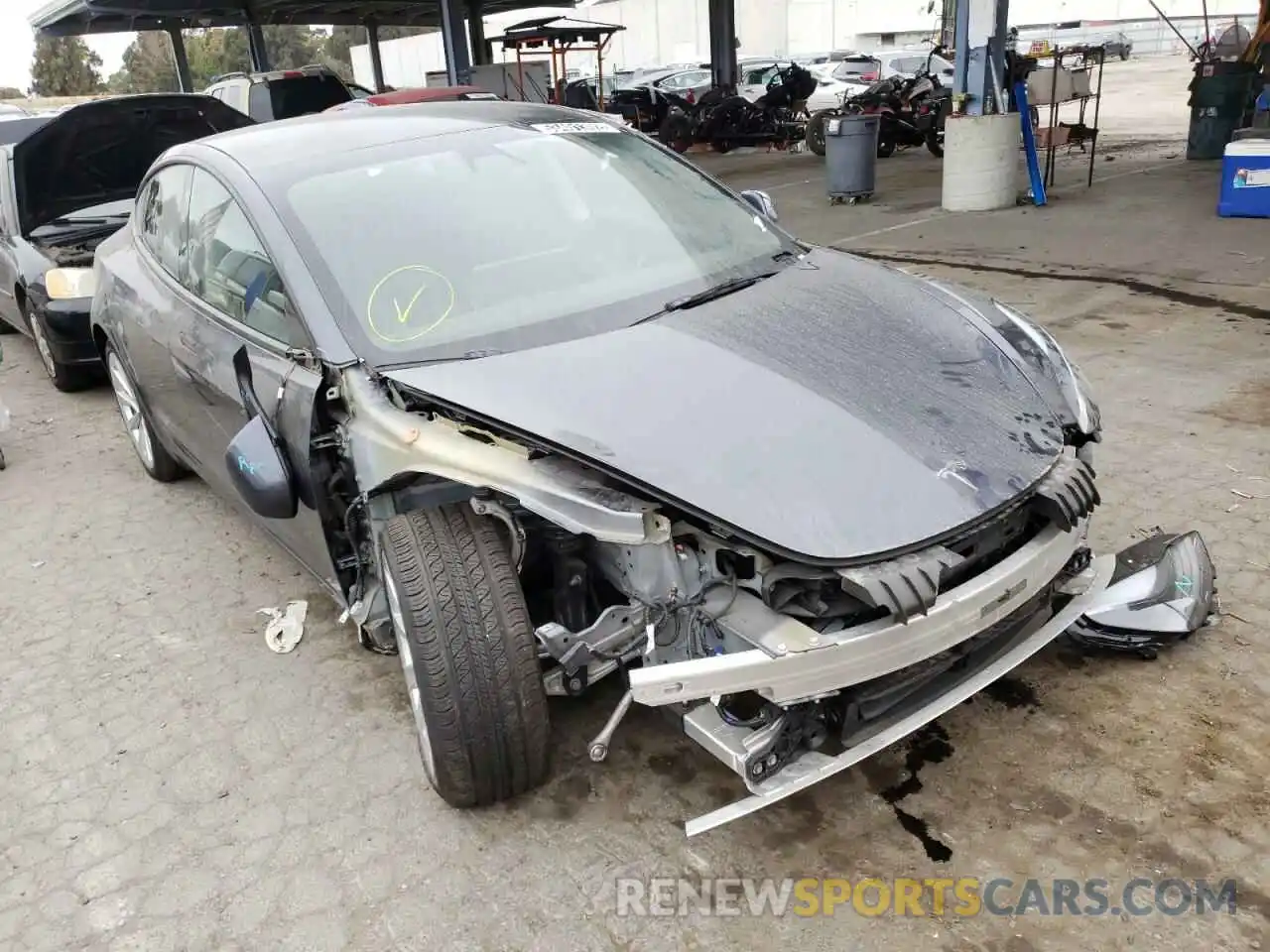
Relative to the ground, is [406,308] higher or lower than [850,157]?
higher

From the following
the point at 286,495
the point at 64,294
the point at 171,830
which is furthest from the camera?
the point at 64,294

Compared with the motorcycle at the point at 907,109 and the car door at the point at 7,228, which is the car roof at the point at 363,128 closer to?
the car door at the point at 7,228

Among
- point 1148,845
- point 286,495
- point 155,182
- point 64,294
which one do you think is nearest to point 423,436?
point 286,495

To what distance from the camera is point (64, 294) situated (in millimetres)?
5859

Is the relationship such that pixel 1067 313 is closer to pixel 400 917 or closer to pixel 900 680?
pixel 900 680

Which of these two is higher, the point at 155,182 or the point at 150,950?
the point at 155,182

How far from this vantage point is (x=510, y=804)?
2590mm

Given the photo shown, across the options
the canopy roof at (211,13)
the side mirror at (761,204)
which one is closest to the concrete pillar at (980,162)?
the side mirror at (761,204)

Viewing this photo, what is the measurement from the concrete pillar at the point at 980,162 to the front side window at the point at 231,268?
9.02m

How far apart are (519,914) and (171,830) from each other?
3.42ft

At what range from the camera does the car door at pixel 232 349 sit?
Result: 109 inches

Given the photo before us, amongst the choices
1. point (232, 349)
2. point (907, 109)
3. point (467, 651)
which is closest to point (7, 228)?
point (232, 349)

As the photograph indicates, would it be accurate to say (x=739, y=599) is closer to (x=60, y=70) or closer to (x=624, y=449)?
(x=624, y=449)

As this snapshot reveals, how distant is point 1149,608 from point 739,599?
5.02 ft
